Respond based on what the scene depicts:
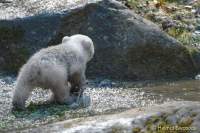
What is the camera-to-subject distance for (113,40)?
996cm

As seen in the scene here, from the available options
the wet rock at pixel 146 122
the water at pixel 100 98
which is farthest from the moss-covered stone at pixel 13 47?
the wet rock at pixel 146 122

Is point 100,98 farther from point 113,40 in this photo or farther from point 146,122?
point 146,122

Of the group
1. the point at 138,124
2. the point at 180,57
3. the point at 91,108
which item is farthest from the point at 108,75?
the point at 138,124

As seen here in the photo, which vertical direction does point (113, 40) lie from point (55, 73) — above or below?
below

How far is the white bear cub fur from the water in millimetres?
201

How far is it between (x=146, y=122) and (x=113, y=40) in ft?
16.0

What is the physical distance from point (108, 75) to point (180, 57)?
1.22m

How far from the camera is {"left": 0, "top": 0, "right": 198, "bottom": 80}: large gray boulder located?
9789mm

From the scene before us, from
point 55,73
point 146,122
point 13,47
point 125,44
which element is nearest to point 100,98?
point 55,73

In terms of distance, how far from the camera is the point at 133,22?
394 inches

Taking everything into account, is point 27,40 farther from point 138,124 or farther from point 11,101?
point 138,124

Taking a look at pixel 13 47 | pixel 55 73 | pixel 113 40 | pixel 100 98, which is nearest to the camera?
pixel 55 73

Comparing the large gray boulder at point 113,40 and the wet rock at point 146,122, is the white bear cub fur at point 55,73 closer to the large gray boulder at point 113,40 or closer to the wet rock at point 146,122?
the large gray boulder at point 113,40

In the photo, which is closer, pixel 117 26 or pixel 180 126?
pixel 180 126
